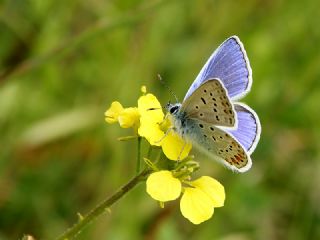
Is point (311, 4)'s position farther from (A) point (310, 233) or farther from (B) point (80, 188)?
(B) point (80, 188)

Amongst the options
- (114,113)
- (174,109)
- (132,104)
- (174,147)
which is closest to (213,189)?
(174,147)

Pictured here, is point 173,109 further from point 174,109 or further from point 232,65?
point 232,65

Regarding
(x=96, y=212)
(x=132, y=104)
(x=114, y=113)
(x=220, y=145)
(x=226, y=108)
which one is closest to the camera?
(x=96, y=212)

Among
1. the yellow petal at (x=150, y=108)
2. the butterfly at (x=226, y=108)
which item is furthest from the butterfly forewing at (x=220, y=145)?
the yellow petal at (x=150, y=108)

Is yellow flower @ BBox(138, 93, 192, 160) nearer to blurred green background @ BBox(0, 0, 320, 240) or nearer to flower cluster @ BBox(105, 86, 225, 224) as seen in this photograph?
flower cluster @ BBox(105, 86, 225, 224)

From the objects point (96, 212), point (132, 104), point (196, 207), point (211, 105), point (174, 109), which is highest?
point (132, 104)

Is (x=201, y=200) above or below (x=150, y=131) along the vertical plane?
below
